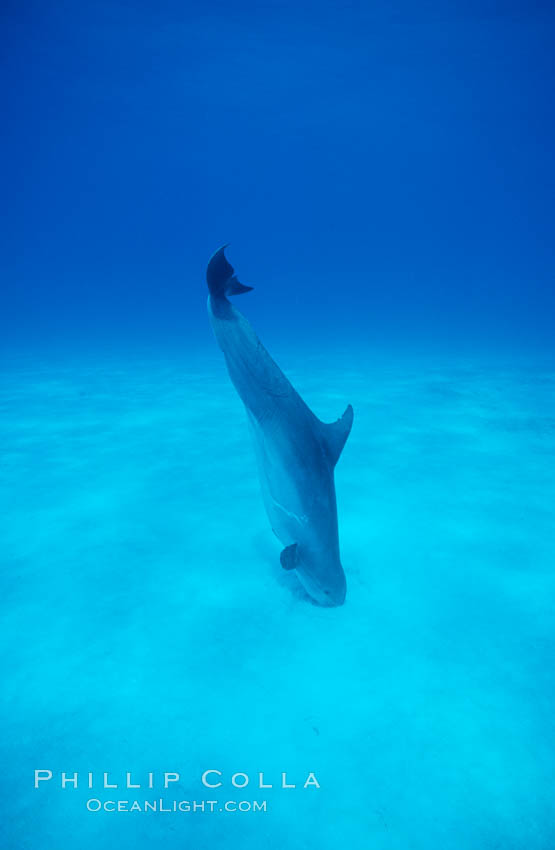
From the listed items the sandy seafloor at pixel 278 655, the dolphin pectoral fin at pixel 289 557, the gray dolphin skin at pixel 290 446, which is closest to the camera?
the sandy seafloor at pixel 278 655

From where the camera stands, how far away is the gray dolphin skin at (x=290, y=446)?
3.31m

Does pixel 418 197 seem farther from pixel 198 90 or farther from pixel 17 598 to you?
pixel 17 598

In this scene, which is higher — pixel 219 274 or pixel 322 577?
pixel 219 274

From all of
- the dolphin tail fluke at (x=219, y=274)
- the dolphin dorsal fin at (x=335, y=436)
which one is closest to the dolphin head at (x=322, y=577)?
the dolphin dorsal fin at (x=335, y=436)

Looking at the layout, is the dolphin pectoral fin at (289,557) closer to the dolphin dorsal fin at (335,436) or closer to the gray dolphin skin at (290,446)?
the gray dolphin skin at (290,446)

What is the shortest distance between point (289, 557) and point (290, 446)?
856 millimetres

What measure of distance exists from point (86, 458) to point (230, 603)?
4.61 metres

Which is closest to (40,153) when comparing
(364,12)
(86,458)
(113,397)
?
(364,12)

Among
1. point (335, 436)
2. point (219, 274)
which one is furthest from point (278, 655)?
point (219, 274)

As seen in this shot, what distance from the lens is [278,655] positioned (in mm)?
3178

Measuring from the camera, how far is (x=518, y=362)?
59.1 feet

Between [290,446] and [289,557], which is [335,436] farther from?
[289,557]

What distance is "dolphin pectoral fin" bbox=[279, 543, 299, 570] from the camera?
3117mm

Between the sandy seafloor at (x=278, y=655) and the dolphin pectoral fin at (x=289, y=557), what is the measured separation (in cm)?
66
